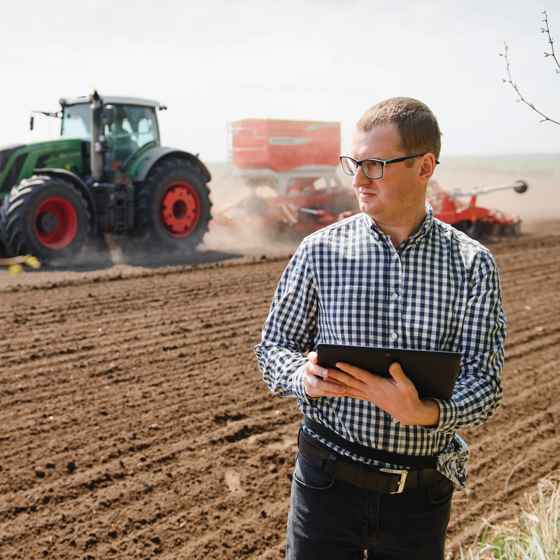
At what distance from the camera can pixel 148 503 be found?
9.03 ft

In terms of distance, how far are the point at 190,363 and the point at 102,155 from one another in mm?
A: 5363

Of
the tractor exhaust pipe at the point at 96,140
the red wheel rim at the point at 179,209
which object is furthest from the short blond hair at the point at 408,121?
the red wheel rim at the point at 179,209

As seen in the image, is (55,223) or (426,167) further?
(55,223)

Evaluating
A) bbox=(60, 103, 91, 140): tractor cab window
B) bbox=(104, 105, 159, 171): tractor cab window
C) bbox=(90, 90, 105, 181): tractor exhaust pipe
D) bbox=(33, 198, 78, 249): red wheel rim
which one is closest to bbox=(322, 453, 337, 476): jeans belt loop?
bbox=(33, 198, 78, 249): red wheel rim

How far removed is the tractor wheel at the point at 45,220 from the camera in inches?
295

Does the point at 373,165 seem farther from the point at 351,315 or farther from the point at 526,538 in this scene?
the point at 526,538

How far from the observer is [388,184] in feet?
4.90

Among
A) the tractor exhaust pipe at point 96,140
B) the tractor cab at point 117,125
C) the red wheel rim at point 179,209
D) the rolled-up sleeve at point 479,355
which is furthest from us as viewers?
the red wheel rim at point 179,209

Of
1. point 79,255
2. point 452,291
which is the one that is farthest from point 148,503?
point 79,255

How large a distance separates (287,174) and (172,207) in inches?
156

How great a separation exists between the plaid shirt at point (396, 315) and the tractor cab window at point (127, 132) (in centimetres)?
778

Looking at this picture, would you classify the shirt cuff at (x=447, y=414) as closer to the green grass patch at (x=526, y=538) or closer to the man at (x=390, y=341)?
the man at (x=390, y=341)

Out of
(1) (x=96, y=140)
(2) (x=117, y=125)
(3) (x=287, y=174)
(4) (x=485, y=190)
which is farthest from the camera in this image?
(3) (x=287, y=174)

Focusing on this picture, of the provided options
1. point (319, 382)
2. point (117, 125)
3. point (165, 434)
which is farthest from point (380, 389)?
point (117, 125)
